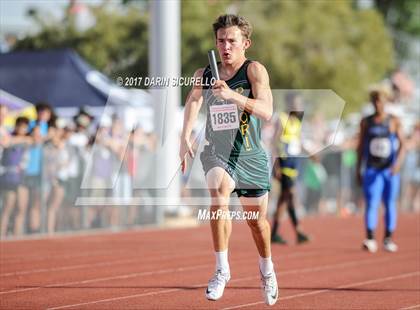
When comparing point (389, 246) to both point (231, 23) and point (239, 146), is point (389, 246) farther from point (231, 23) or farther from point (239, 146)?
point (231, 23)

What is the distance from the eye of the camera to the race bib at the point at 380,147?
1481cm

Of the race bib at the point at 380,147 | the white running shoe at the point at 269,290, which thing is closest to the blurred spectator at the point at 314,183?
the race bib at the point at 380,147

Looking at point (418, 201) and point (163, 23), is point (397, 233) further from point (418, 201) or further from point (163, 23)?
point (418, 201)

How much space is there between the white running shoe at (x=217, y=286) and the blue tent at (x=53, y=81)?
1283 centimetres

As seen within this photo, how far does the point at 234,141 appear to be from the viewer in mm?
8516

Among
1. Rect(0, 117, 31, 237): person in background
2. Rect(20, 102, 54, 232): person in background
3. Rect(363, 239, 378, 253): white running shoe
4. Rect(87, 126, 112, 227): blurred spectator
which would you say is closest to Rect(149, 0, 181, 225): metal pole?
Rect(87, 126, 112, 227): blurred spectator

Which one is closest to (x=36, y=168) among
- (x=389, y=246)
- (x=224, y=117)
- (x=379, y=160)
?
(x=379, y=160)

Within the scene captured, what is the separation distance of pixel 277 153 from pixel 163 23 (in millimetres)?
4858

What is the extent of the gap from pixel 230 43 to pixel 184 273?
409cm

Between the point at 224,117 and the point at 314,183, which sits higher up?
the point at 224,117

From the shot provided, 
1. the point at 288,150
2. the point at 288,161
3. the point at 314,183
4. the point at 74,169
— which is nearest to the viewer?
the point at 288,161

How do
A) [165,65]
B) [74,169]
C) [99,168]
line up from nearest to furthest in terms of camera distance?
[74,169]
[99,168]
[165,65]

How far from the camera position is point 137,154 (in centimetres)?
1884

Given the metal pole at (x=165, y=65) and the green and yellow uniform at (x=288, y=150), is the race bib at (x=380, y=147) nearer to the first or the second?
the green and yellow uniform at (x=288, y=150)
